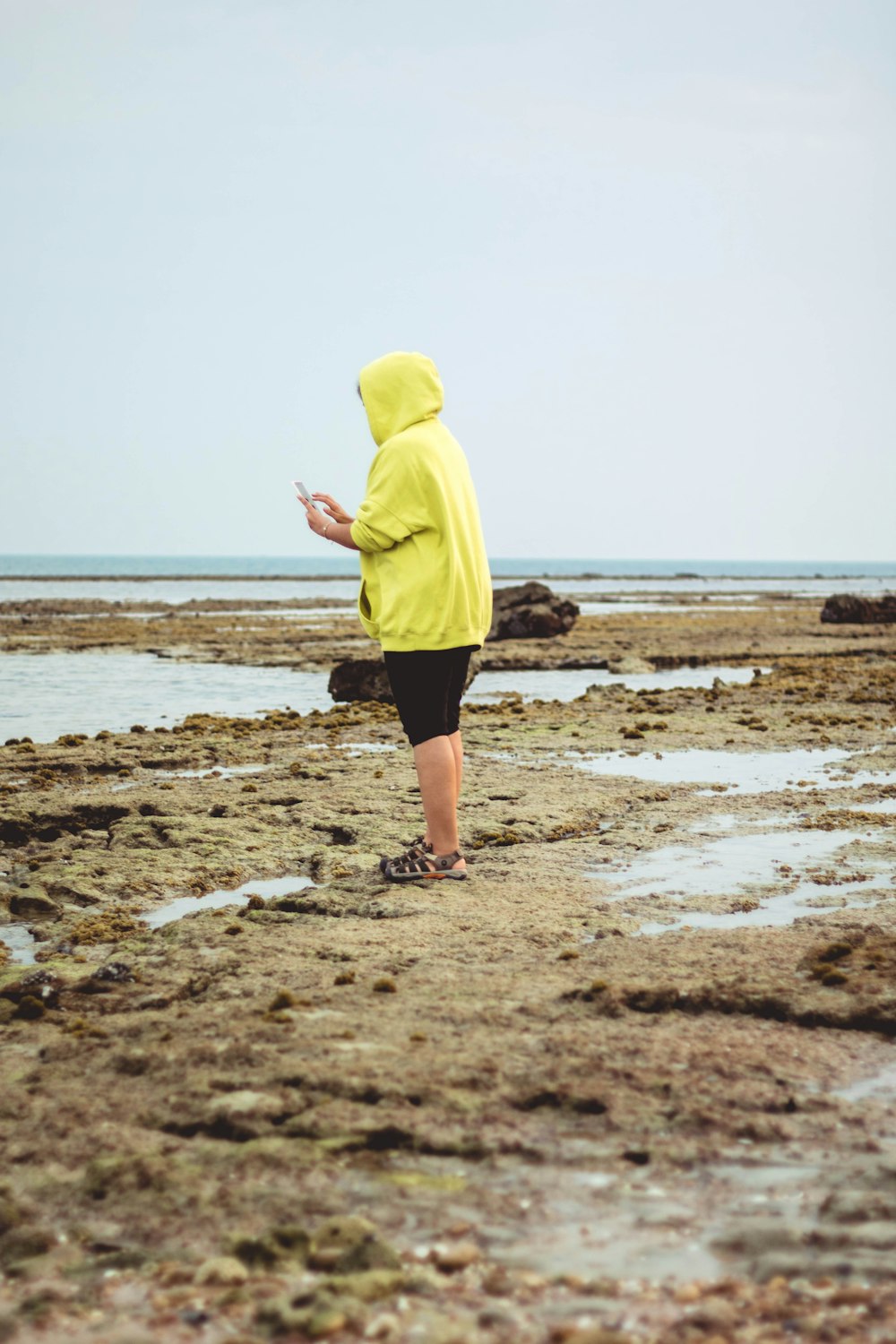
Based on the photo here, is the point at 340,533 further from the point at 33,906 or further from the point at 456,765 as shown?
the point at 33,906

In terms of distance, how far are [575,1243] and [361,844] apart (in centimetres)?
392

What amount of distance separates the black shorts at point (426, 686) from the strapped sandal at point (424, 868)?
0.52 meters

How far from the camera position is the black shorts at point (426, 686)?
5492mm

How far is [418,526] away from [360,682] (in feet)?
28.9

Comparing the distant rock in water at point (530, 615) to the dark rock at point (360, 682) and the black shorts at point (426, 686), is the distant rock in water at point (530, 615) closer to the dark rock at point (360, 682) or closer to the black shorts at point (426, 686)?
the dark rock at point (360, 682)

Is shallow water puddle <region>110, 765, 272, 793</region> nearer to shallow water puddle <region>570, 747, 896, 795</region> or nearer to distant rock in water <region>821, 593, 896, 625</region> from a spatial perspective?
shallow water puddle <region>570, 747, 896, 795</region>

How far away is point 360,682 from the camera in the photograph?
46.5 ft

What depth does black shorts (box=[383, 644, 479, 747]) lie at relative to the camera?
5.49 meters

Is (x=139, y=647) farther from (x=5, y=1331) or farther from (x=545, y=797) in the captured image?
(x=5, y=1331)

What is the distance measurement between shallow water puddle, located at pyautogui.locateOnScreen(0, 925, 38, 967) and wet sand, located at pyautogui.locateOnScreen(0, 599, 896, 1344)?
0.10 metres

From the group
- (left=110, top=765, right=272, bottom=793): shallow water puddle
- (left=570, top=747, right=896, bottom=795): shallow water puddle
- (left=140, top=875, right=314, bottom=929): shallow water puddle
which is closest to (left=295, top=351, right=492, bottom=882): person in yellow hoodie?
(left=140, top=875, right=314, bottom=929): shallow water puddle

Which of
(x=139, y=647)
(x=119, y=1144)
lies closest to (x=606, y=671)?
(x=139, y=647)

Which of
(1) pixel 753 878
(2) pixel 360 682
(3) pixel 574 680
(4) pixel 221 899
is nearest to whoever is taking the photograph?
(4) pixel 221 899

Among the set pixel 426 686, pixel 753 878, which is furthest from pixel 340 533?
pixel 753 878
